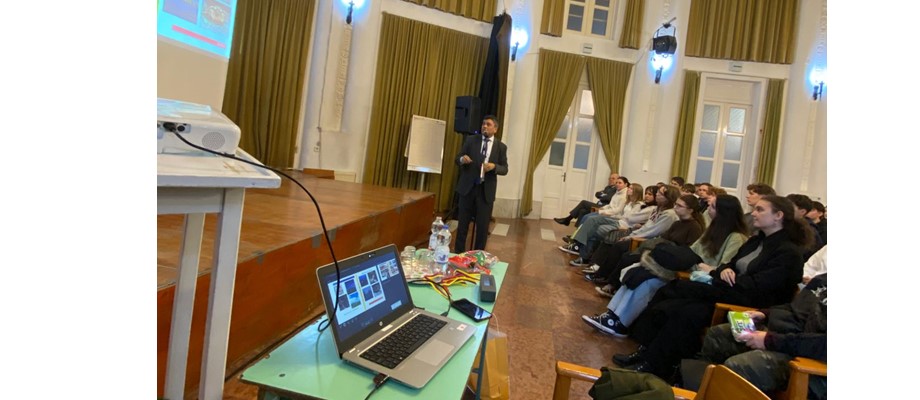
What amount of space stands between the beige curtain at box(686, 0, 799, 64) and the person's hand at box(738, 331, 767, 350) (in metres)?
6.69

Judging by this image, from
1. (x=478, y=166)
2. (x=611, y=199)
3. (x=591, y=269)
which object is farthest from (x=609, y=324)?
(x=611, y=199)

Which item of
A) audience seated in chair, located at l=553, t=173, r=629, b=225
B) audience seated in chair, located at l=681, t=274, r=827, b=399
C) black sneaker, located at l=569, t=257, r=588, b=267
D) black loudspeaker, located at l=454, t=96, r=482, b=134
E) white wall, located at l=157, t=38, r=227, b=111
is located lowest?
black sneaker, located at l=569, t=257, r=588, b=267

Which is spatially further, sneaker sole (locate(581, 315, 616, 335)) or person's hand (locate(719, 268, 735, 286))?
sneaker sole (locate(581, 315, 616, 335))

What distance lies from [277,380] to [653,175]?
7544 mm

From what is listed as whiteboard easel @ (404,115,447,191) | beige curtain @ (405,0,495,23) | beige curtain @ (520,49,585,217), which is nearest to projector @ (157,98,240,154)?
whiteboard easel @ (404,115,447,191)

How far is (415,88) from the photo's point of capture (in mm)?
6609

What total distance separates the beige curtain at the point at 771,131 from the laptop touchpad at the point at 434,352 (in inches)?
307

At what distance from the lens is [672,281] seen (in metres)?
2.62

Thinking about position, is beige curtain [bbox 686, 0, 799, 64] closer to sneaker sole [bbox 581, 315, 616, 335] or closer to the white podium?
sneaker sole [bbox 581, 315, 616, 335]

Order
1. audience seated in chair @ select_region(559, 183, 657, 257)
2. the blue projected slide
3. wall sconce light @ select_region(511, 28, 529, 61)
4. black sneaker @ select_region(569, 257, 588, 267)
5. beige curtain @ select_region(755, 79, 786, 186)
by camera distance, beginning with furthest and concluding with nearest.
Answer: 1. beige curtain @ select_region(755, 79, 786, 186)
2. wall sconce light @ select_region(511, 28, 529, 61)
3. black sneaker @ select_region(569, 257, 588, 267)
4. audience seated in chair @ select_region(559, 183, 657, 257)
5. the blue projected slide

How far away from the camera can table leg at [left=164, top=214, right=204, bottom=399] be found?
33.9 inches

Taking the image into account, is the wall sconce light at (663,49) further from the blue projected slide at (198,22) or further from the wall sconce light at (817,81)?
the blue projected slide at (198,22)

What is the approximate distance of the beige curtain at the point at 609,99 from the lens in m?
7.49
